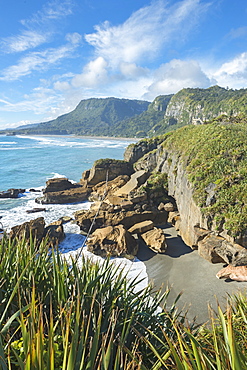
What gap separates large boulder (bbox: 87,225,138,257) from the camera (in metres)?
13.0

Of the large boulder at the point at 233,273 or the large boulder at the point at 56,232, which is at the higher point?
the large boulder at the point at 233,273

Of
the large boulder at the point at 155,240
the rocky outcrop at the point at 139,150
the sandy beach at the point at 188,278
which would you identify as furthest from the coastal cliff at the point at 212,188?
the rocky outcrop at the point at 139,150

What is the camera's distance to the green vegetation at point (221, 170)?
12.1 m

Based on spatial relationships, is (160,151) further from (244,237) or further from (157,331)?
(157,331)

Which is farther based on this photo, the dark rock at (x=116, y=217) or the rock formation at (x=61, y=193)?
the rock formation at (x=61, y=193)

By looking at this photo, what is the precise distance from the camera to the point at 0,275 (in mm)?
3600

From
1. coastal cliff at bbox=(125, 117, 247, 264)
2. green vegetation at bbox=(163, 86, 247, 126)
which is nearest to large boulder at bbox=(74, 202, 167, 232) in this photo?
coastal cliff at bbox=(125, 117, 247, 264)

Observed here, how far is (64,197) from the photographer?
23797 mm

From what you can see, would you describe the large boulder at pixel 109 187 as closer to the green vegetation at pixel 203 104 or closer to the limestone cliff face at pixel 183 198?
the limestone cliff face at pixel 183 198

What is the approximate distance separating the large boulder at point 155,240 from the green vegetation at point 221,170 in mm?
2808

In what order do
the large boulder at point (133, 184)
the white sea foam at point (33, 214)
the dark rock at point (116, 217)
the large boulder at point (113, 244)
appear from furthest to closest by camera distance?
1. the large boulder at point (133, 184)
2. the white sea foam at point (33, 214)
3. the dark rock at point (116, 217)
4. the large boulder at point (113, 244)

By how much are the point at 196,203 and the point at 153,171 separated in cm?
1021

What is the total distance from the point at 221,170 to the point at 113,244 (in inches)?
317

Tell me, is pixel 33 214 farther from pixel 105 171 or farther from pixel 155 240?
pixel 155 240
